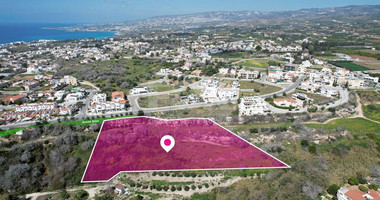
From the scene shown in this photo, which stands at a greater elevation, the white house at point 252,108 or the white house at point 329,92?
the white house at point 252,108

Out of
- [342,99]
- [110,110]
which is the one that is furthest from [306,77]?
[110,110]

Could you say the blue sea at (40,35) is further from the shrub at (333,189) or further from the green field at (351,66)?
the shrub at (333,189)

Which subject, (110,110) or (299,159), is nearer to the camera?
(299,159)

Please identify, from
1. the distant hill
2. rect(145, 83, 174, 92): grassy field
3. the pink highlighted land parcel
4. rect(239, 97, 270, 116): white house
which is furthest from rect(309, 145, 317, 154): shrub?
the distant hill

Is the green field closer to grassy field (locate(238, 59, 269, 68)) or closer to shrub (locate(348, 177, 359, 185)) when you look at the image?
grassy field (locate(238, 59, 269, 68))

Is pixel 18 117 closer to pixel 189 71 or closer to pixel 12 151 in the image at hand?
pixel 12 151

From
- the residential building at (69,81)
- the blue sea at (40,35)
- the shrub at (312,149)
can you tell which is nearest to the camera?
the shrub at (312,149)

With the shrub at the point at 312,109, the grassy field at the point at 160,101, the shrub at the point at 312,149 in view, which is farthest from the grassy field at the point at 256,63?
the shrub at the point at 312,149
